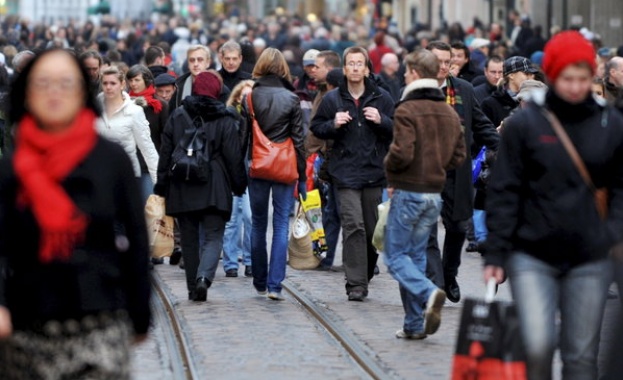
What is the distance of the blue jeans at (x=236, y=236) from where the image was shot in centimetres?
1495

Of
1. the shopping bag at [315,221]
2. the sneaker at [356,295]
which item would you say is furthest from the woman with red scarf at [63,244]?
the shopping bag at [315,221]

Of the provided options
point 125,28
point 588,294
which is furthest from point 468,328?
point 125,28

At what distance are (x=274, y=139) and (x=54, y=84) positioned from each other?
7.13m

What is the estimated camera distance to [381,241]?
449 inches

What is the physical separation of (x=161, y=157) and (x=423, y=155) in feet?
8.90

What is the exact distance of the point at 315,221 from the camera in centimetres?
1511

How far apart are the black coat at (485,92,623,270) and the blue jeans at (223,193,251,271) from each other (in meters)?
7.44

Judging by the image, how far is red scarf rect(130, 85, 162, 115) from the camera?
1587 cm

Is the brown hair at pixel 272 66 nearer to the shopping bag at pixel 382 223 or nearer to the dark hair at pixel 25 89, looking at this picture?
the shopping bag at pixel 382 223

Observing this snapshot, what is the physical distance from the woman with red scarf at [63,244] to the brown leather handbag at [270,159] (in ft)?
22.2

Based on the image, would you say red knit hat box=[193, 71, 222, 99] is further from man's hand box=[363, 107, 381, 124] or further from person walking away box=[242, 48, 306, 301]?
man's hand box=[363, 107, 381, 124]

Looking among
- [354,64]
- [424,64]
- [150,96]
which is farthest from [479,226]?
[424,64]

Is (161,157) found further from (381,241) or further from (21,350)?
(21,350)

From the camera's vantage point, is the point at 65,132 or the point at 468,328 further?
the point at 468,328
